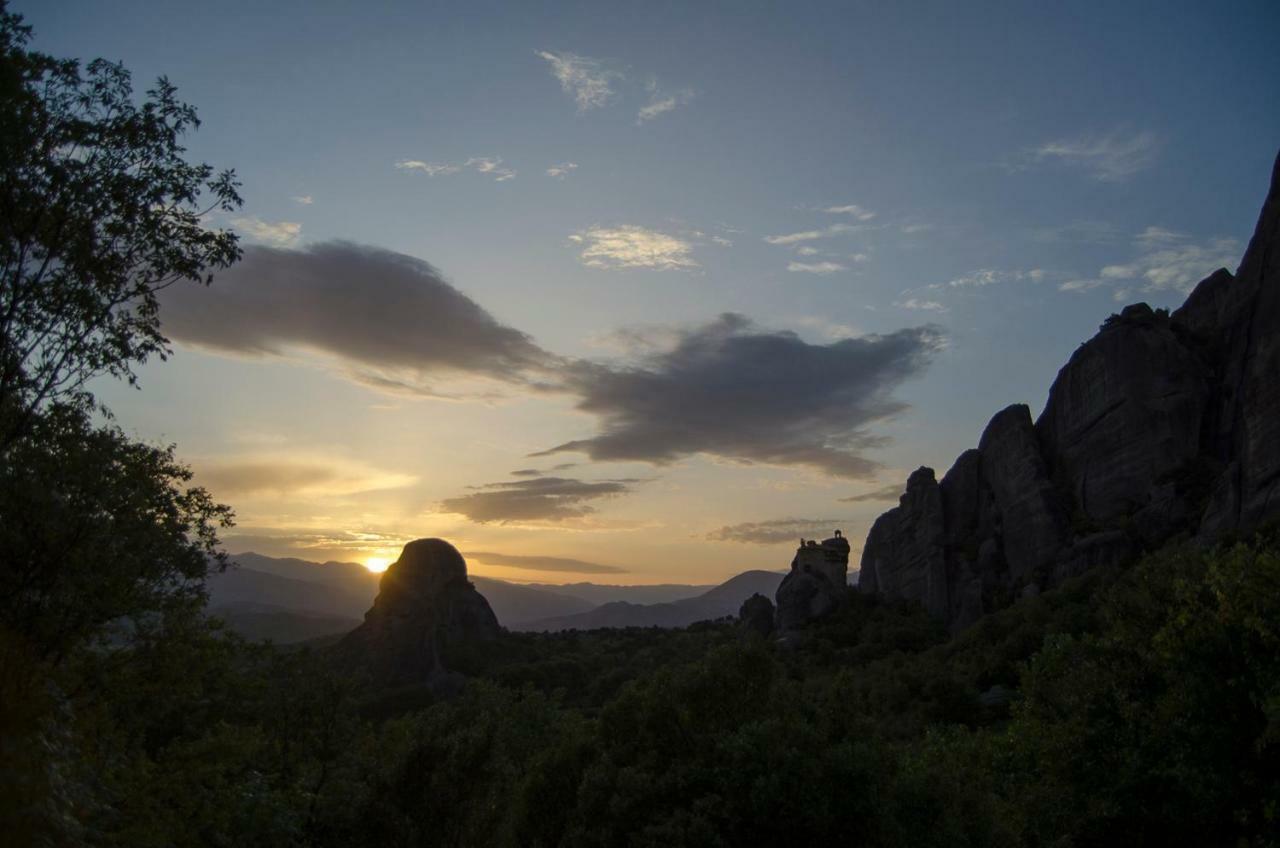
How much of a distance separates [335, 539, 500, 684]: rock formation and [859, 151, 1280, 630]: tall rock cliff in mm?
65792

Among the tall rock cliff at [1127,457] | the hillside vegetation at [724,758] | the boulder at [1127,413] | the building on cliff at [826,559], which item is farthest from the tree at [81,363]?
the building on cliff at [826,559]

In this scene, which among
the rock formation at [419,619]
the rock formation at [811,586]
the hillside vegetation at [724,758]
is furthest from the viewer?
the rock formation at [419,619]

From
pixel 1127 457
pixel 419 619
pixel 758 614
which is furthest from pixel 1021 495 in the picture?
pixel 419 619

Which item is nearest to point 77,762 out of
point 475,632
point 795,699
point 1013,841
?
point 795,699

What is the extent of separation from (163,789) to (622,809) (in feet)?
34.6

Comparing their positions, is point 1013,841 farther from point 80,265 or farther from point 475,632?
point 475,632

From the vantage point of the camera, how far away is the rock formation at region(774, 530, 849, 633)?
104 metres

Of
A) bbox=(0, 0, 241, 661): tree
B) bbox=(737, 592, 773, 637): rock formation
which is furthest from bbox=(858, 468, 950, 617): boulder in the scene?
bbox=(0, 0, 241, 661): tree

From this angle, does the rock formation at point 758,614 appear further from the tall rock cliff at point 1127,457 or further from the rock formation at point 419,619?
the rock formation at point 419,619

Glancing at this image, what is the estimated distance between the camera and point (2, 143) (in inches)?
715

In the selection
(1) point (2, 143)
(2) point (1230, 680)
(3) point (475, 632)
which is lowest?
(3) point (475, 632)

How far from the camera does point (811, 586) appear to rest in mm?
106375

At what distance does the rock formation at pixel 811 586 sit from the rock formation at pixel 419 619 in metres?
47.8

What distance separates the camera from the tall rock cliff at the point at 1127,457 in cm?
6788
